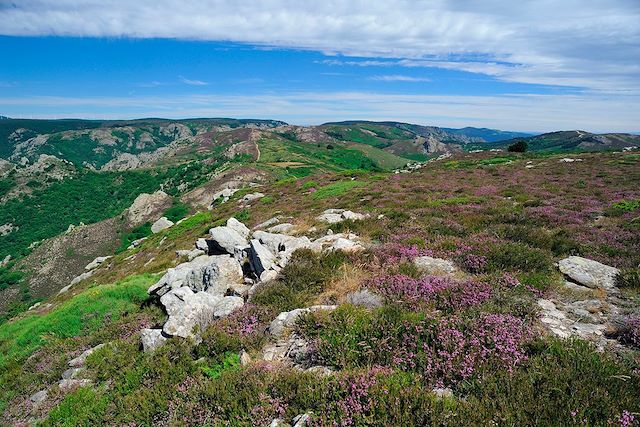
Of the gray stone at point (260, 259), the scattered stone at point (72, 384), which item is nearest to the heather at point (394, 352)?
the scattered stone at point (72, 384)

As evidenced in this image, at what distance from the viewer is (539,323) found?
6.61 metres

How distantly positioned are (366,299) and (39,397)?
8.60 metres

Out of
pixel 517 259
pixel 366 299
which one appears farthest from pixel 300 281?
pixel 517 259

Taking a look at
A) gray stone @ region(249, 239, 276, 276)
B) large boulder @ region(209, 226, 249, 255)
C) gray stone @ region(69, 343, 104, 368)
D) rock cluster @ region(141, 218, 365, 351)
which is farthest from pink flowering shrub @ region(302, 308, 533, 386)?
large boulder @ region(209, 226, 249, 255)

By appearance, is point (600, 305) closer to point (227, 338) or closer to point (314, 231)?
point (227, 338)

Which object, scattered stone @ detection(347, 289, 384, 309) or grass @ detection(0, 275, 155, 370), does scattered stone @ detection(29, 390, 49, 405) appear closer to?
grass @ detection(0, 275, 155, 370)

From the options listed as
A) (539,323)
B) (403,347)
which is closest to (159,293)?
(403,347)

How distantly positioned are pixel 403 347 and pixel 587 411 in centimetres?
260

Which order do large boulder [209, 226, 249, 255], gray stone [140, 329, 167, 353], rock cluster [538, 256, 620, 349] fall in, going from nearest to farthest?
rock cluster [538, 256, 620, 349]
gray stone [140, 329, 167, 353]
large boulder [209, 226, 249, 255]

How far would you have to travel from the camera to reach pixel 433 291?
26.3 ft

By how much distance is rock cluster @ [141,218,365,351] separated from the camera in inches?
347

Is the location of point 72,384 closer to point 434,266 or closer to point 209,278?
point 209,278

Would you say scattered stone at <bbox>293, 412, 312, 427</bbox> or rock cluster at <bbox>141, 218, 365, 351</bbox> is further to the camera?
rock cluster at <bbox>141, 218, 365, 351</bbox>

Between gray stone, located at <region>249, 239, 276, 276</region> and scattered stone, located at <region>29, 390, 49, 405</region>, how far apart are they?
620cm
